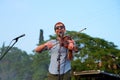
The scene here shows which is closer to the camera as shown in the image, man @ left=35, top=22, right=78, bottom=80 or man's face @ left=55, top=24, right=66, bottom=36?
man @ left=35, top=22, right=78, bottom=80

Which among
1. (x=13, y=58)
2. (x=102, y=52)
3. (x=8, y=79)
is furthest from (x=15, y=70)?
(x=102, y=52)

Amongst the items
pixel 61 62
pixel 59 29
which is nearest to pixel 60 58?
pixel 61 62

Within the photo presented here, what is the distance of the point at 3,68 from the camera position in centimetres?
5403

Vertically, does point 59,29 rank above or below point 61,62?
above

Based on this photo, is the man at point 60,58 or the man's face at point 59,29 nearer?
the man at point 60,58

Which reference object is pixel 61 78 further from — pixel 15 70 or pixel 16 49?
pixel 16 49

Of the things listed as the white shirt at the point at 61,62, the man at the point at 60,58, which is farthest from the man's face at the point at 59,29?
the white shirt at the point at 61,62

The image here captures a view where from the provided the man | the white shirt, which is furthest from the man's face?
the white shirt

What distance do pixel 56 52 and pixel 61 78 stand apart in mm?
408

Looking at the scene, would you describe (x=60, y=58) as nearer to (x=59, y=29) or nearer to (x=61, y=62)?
(x=61, y=62)

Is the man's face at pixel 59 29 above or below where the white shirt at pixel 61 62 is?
above

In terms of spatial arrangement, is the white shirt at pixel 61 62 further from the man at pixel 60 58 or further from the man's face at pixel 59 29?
the man's face at pixel 59 29

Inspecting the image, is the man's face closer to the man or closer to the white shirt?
the man

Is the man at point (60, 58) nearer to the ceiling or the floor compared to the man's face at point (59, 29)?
nearer to the floor
